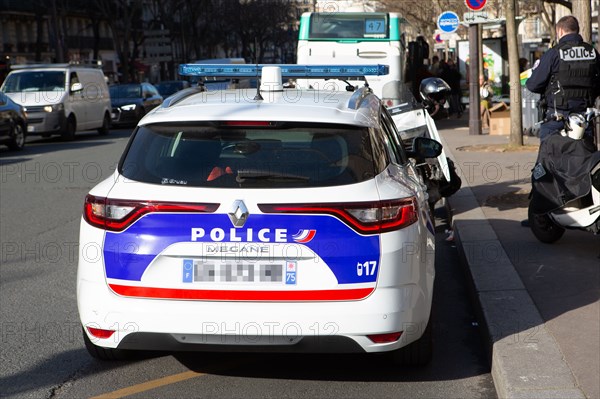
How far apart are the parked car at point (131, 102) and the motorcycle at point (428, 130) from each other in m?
24.5

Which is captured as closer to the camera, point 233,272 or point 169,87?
point 233,272

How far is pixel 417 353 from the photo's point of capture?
564 centimetres

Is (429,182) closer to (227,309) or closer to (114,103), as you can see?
(227,309)

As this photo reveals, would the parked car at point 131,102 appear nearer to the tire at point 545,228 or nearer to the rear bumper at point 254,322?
the tire at point 545,228

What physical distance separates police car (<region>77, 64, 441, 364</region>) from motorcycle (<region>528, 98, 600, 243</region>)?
3250mm

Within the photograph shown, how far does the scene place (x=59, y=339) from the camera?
654cm

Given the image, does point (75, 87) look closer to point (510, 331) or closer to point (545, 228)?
point (545, 228)

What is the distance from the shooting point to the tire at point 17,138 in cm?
2273

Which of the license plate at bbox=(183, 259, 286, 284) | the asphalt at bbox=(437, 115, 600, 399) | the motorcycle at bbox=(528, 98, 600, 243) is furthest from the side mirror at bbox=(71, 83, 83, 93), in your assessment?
the license plate at bbox=(183, 259, 286, 284)

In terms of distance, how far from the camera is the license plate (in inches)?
196

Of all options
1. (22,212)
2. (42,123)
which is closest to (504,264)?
(22,212)

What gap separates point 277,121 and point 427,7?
53646 mm

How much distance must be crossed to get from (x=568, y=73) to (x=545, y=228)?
1.65 metres

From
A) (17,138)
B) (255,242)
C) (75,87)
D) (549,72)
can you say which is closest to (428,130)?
(549,72)
